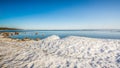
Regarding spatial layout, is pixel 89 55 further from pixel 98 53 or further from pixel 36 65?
pixel 36 65

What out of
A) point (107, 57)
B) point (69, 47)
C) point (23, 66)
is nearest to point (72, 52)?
point (69, 47)

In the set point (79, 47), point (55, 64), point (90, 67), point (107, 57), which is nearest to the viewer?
point (90, 67)

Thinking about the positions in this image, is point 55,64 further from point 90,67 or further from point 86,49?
point 86,49

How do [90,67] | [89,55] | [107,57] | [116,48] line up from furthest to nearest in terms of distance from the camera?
[116,48] < [89,55] < [107,57] < [90,67]

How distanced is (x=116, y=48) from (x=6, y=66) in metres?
10.4

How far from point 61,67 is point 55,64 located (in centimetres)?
72

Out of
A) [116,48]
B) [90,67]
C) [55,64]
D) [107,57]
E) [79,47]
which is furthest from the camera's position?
[79,47]

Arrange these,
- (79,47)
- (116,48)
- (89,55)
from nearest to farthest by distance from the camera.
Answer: (89,55) → (116,48) → (79,47)

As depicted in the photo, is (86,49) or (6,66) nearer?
(6,66)

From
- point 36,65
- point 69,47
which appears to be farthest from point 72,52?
point 36,65

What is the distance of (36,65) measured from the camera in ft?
24.2

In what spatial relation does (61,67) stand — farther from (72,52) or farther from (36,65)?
(72,52)

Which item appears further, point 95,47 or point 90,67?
point 95,47

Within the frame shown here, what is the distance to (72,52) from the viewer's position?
422 inches
